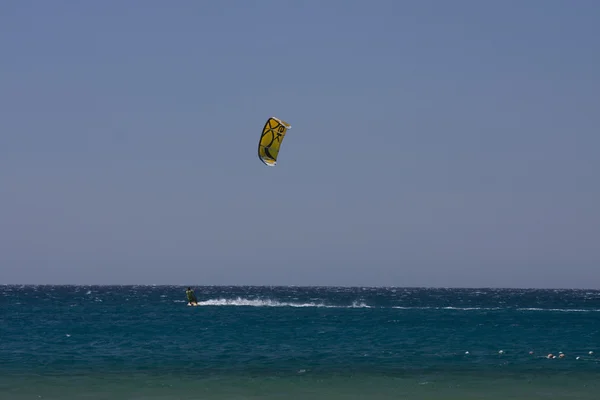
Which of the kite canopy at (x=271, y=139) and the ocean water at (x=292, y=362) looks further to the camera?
the kite canopy at (x=271, y=139)

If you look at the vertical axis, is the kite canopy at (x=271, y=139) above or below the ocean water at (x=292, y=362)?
above

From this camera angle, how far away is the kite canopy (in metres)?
31.9

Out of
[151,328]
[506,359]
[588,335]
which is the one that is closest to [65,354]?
[151,328]

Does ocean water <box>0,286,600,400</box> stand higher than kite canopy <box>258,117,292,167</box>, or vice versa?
kite canopy <box>258,117,292,167</box>

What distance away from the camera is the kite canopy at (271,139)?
3189 centimetres

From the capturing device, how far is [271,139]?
3241 cm

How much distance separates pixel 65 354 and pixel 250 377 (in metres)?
11.6

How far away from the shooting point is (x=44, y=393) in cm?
2675

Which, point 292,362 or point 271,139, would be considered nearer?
point 271,139

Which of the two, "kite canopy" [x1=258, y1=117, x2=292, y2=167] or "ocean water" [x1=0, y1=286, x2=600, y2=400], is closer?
"ocean water" [x1=0, y1=286, x2=600, y2=400]

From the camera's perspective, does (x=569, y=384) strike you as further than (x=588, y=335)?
No

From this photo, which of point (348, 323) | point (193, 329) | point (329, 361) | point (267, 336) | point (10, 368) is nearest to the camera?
point (10, 368)

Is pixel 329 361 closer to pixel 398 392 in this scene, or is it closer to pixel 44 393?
pixel 398 392

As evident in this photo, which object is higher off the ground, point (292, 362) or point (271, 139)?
point (271, 139)
